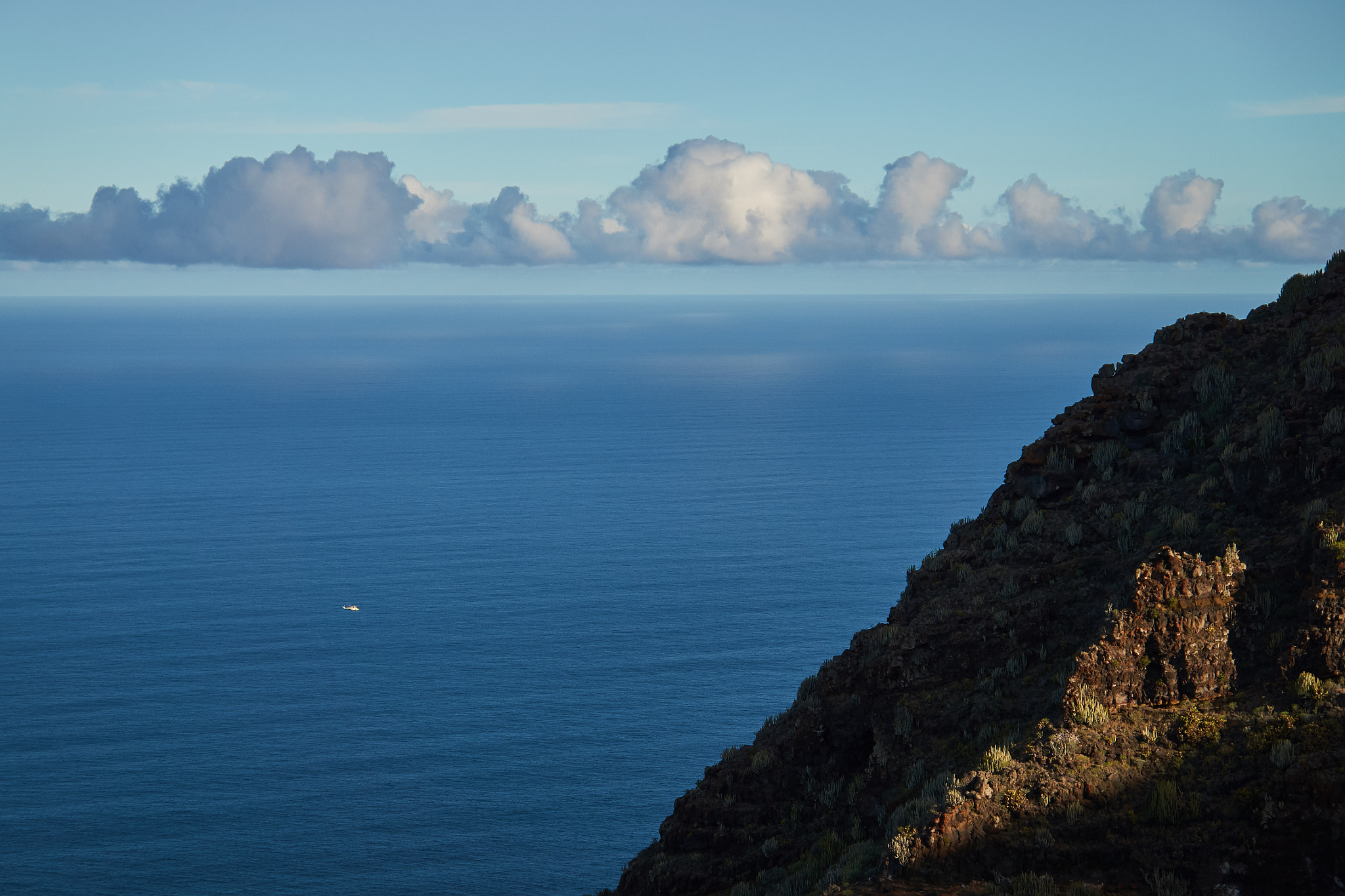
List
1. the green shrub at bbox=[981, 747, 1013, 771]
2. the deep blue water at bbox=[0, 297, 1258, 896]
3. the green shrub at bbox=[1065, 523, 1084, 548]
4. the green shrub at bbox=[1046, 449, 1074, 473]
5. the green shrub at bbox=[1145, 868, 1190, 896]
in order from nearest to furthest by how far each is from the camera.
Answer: the green shrub at bbox=[1145, 868, 1190, 896] < the green shrub at bbox=[981, 747, 1013, 771] < the green shrub at bbox=[1065, 523, 1084, 548] < the green shrub at bbox=[1046, 449, 1074, 473] < the deep blue water at bbox=[0, 297, 1258, 896]

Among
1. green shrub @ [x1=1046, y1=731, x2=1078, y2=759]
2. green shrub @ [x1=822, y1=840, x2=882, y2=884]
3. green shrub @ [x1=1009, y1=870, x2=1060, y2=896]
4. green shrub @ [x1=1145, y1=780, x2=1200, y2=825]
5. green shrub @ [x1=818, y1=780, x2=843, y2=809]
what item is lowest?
green shrub @ [x1=818, y1=780, x2=843, y2=809]

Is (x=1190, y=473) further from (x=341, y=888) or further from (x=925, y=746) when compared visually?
(x=341, y=888)

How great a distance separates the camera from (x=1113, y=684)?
1777 cm

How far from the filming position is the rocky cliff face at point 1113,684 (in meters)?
15.7

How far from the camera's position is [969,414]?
554ft

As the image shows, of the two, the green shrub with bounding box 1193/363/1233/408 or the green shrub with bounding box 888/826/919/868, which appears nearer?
the green shrub with bounding box 888/826/919/868

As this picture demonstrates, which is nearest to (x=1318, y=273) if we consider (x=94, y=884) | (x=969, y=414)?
(x=94, y=884)

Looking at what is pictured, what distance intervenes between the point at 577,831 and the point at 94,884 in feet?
62.9

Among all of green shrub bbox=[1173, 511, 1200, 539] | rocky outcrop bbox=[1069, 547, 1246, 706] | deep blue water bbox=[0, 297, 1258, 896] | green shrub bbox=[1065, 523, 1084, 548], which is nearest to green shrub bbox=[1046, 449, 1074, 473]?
green shrub bbox=[1065, 523, 1084, 548]

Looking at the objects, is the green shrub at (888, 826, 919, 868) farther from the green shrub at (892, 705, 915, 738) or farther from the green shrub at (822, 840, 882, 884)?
the green shrub at (892, 705, 915, 738)

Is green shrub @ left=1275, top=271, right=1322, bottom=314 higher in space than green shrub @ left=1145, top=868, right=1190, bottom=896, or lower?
higher

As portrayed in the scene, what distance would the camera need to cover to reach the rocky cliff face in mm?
15734

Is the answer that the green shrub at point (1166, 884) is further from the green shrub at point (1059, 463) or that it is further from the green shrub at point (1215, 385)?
the green shrub at point (1215, 385)

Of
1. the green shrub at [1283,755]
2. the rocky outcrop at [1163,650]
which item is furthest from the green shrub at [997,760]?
the green shrub at [1283,755]
